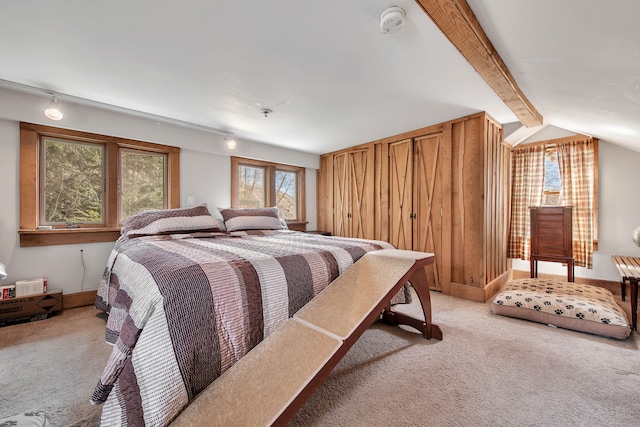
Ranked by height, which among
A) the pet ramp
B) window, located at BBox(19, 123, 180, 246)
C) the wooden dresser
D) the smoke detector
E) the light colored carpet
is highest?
the smoke detector

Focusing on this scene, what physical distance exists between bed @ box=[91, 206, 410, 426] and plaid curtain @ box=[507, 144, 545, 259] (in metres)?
3.45

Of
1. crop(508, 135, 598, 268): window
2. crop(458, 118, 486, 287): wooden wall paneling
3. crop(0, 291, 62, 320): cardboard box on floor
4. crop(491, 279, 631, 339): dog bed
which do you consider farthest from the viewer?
crop(508, 135, 598, 268): window

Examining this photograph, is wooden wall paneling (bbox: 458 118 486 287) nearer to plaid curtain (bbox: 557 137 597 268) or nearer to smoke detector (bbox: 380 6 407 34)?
plaid curtain (bbox: 557 137 597 268)

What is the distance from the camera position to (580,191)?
3416 millimetres

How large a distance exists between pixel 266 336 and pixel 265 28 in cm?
179

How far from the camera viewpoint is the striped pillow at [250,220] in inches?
122

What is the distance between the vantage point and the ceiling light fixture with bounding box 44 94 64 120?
2.48m

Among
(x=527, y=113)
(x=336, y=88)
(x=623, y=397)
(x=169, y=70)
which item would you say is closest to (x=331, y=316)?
(x=623, y=397)

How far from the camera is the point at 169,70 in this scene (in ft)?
6.82

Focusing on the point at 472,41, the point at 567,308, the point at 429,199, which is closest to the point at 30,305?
the point at 472,41

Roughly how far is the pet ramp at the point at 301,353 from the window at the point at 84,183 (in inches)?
109

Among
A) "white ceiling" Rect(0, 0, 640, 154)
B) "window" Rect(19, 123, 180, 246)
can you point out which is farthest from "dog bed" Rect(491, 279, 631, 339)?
"window" Rect(19, 123, 180, 246)

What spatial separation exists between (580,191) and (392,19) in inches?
148

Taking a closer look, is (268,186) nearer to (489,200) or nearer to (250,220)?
(250,220)
